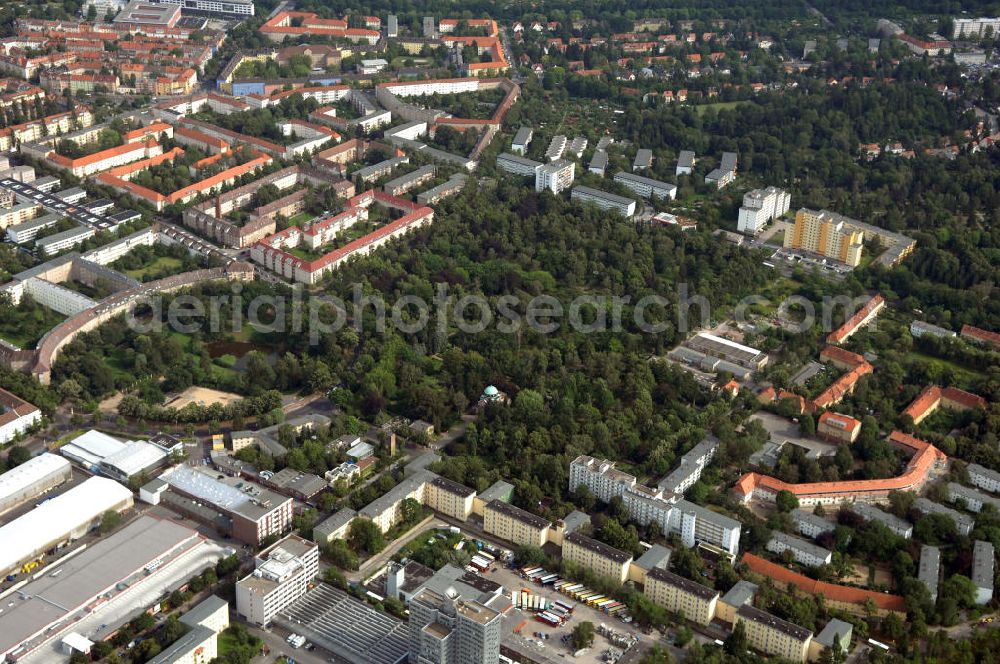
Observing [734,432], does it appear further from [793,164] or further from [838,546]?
[793,164]

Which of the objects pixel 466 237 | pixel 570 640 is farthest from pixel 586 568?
pixel 466 237

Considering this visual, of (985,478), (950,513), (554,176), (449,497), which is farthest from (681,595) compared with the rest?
(554,176)

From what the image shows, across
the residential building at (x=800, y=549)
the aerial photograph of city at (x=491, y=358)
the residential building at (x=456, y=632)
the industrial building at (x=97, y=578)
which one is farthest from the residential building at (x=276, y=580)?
the residential building at (x=800, y=549)

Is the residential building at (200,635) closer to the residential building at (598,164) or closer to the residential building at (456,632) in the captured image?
the residential building at (456,632)

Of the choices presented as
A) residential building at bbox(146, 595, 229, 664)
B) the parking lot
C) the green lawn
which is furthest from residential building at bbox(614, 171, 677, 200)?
residential building at bbox(146, 595, 229, 664)

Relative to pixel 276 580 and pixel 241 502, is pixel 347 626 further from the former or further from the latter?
pixel 241 502

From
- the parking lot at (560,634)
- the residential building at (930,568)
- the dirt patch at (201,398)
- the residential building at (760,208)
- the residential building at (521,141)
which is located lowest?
the parking lot at (560,634)
